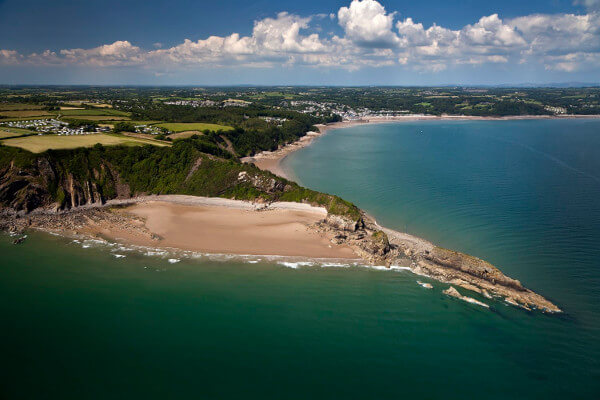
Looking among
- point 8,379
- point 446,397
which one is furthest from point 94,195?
point 446,397

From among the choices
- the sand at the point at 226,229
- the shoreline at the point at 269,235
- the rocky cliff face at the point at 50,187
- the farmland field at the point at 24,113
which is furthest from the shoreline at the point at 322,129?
the farmland field at the point at 24,113

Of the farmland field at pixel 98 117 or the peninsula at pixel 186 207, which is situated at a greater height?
the farmland field at pixel 98 117

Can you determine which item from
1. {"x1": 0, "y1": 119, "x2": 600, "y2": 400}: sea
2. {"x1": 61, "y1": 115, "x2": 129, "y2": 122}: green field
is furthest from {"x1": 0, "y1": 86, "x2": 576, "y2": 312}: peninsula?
{"x1": 61, "y1": 115, "x2": 129, "y2": 122}: green field

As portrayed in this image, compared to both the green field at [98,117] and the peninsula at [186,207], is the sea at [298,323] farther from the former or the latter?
the green field at [98,117]

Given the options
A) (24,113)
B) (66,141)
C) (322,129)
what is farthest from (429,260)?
(322,129)

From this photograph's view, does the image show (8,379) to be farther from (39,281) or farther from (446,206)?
(446,206)
